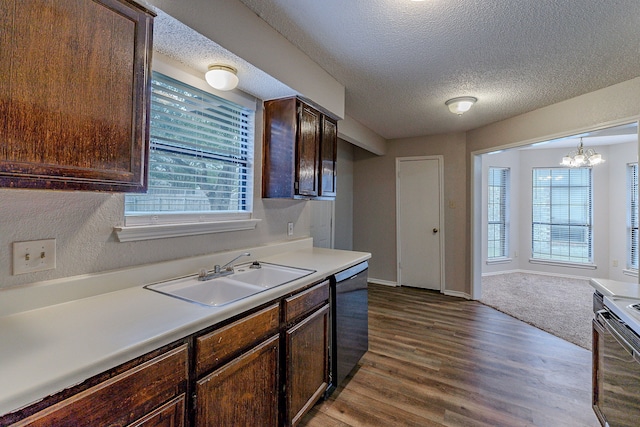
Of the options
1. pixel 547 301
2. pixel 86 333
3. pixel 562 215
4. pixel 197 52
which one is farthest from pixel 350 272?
pixel 562 215

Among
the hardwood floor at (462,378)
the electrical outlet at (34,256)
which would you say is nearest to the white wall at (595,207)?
the hardwood floor at (462,378)

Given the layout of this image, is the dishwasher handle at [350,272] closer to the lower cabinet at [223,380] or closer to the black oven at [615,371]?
the lower cabinet at [223,380]

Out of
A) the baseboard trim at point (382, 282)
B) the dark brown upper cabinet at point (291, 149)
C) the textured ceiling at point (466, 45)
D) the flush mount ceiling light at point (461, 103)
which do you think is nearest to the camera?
the textured ceiling at point (466, 45)

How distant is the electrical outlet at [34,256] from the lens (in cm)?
110

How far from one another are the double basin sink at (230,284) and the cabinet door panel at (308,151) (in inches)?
25.3

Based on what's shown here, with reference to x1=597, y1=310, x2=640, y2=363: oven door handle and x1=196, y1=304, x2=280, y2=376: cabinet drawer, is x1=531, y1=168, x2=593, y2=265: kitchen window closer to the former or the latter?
x1=597, y1=310, x2=640, y2=363: oven door handle

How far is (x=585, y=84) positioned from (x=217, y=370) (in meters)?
3.52

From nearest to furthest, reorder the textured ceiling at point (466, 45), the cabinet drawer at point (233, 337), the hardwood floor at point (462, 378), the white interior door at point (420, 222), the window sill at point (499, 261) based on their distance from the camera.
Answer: the cabinet drawer at point (233, 337), the textured ceiling at point (466, 45), the hardwood floor at point (462, 378), the white interior door at point (420, 222), the window sill at point (499, 261)

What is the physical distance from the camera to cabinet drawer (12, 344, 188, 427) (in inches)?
28.8

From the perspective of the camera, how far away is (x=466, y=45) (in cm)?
198

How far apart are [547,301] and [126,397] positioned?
5.00 meters

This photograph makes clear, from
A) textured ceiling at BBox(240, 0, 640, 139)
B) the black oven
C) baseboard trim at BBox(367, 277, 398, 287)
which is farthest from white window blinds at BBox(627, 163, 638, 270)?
the black oven

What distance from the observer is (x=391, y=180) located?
4812 mm

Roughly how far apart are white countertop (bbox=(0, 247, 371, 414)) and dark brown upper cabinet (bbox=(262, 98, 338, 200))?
1.00 meters
